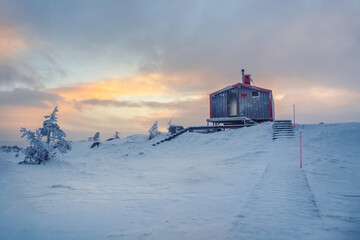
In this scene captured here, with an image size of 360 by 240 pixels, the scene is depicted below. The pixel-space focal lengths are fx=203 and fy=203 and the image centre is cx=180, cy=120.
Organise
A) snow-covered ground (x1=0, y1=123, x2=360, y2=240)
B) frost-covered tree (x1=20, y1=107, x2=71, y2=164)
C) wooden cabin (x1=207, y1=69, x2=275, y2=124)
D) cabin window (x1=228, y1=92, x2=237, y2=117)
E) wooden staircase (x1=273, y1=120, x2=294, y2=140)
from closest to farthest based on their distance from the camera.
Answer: snow-covered ground (x1=0, y1=123, x2=360, y2=240) < frost-covered tree (x1=20, y1=107, x2=71, y2=164) < wooden staircase (x1=273, y1=120, x2=294, y2=140) < wooden cabin (x1=207, y1=69, x2=275, y2=124) < cabin window (x1=228, y1=92, x2=237, y2=117)

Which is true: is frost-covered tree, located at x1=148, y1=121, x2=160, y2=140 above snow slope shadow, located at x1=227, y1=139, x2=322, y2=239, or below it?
above

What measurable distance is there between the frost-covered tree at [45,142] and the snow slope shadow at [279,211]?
11086mm

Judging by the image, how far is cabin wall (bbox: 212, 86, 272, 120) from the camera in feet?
72.2

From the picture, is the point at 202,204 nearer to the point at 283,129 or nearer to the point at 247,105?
the point at 283,129

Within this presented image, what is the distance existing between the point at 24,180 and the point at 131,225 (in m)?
5.31

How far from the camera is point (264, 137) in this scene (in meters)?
14.0

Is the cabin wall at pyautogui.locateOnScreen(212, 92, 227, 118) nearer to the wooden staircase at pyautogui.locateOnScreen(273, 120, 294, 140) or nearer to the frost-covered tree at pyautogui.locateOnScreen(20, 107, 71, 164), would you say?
the wooden staircase at pyautogui.locateOnScreen(273, 120, 294, 140)

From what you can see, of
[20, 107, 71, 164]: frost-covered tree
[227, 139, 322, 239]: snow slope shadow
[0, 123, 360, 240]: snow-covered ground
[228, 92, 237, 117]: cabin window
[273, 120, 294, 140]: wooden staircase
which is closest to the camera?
[227, 139, 322, 239]: snow slope shadow

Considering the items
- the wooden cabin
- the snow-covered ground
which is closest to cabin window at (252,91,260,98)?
the wooden cabin

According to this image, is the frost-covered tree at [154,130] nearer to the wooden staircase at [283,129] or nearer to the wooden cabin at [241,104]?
the wooden cabin at [241,104]

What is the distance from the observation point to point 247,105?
74.4 ft

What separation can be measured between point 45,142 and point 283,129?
15.7 m

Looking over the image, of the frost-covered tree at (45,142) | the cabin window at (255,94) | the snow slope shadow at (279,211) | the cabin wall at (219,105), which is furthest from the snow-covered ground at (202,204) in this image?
the cabin wall at (219,105)

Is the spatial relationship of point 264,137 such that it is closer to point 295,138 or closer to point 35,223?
point 295,138
